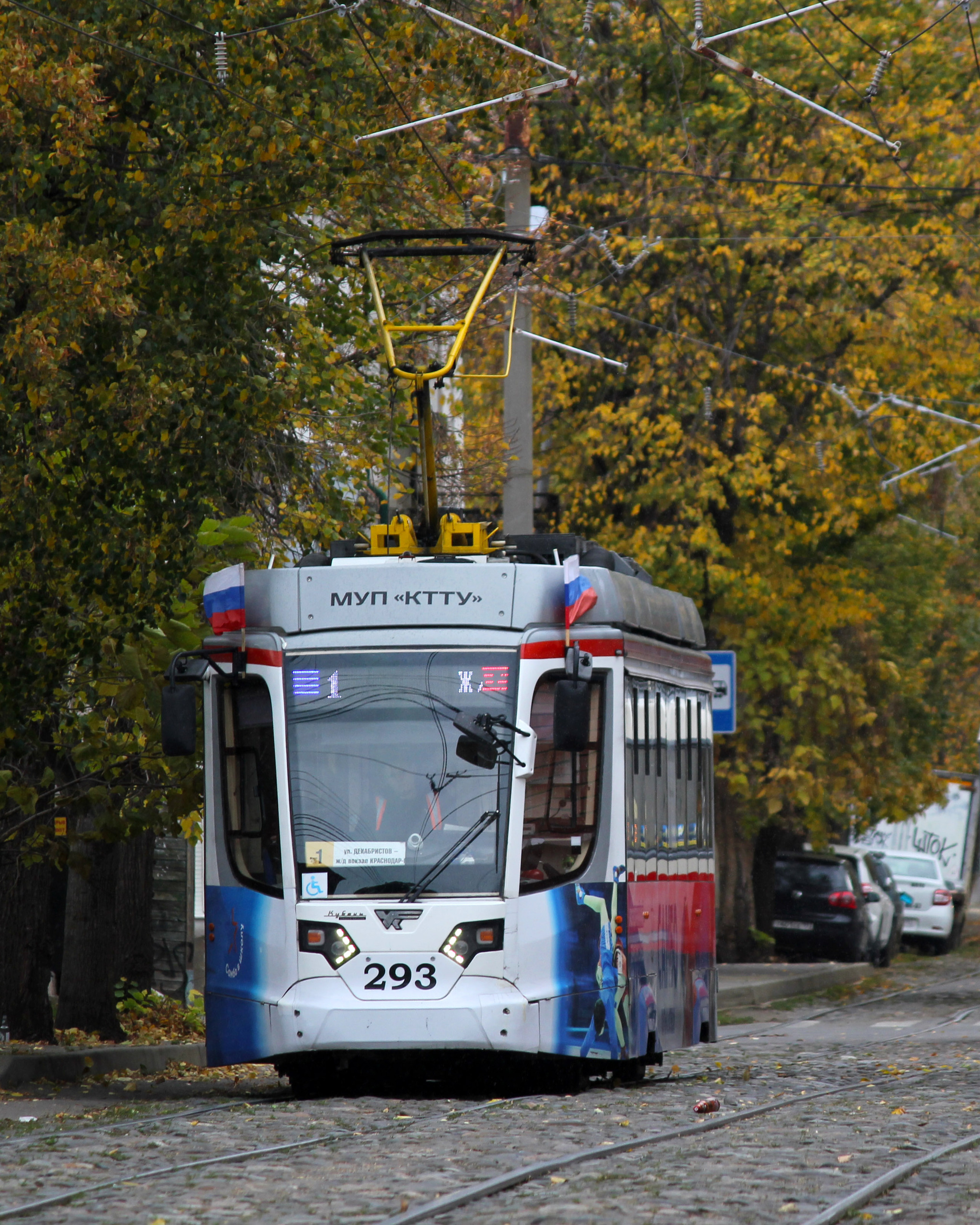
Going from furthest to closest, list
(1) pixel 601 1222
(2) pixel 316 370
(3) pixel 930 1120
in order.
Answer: (2) pixel 316 370 → (3) pixel 930 1120 → (1) pixel 601 1222

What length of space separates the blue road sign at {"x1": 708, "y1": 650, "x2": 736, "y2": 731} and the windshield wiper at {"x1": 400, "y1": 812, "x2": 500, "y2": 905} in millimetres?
10246

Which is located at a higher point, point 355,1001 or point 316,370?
point 316,370

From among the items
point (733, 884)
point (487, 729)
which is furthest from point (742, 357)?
point (487, 729)

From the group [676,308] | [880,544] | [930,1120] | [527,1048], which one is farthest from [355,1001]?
[880,544]

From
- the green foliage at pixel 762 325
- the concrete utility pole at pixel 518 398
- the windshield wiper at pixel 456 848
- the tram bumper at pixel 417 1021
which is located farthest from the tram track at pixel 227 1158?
the green foliage at pixel 762 325

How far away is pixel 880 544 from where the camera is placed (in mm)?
30578

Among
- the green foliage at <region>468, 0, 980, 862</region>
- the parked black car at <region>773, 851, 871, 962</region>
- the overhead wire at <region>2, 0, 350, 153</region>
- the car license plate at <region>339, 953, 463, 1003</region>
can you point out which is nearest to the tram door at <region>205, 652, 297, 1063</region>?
the car license plate at <region>339, 953, 463, 1003</region>

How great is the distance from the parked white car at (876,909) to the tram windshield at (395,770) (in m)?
22.2

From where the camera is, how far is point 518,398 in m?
19.4

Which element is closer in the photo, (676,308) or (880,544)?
(676,308)

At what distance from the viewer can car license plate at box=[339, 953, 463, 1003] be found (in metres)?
11.6

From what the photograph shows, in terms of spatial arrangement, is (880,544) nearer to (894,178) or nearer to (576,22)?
(894,178)

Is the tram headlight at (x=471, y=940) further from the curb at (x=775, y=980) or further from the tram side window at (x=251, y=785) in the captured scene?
the curb at (x=775, y=980)

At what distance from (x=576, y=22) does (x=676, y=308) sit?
3.64 meters
